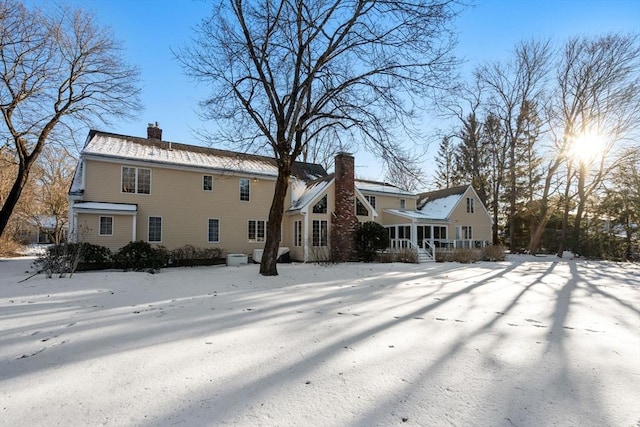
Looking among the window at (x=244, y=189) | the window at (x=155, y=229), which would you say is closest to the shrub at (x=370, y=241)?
the window at (x=244, y=189)

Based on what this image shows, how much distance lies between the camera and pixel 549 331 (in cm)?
507

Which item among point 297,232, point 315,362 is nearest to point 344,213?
point 297,232

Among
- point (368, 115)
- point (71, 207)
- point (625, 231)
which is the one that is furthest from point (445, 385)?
point (625, 231)

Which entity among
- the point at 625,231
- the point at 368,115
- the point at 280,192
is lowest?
the point at 625,231

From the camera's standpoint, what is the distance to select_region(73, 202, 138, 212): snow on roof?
14.2 meters

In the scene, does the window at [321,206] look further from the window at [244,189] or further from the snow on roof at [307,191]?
the window at [244,189]

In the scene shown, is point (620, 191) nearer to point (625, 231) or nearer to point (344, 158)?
point (625, 231)

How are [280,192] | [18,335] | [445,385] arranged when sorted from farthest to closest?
1. [280,192]
2. [18,335]
3. [445,385]

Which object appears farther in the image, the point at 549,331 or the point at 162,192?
the point at 162,192

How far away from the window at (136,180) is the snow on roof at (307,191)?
753cm

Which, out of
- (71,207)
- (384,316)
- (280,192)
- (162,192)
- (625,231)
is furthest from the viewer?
(625,231)

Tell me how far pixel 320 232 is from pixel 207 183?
6.69 meters

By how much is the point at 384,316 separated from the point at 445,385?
8.73 feet

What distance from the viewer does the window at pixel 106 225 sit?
15.0 m
